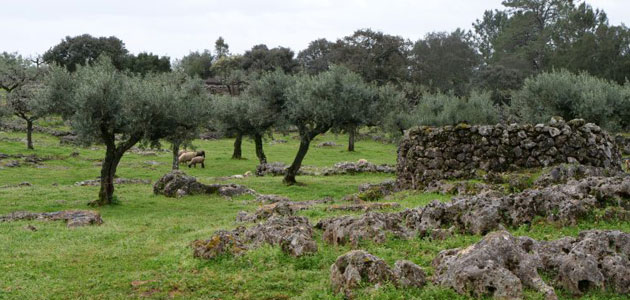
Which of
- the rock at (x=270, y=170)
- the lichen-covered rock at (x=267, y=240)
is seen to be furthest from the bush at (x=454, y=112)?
the lichen-covered rock at (x=267, y=240)

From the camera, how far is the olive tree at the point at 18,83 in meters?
54.0

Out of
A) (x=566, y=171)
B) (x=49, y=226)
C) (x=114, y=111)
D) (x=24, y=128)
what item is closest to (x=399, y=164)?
(x=566, y=171)

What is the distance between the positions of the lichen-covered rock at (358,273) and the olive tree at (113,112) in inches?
776

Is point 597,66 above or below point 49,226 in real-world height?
above

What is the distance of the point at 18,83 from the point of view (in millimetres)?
58469

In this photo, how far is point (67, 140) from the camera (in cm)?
6231

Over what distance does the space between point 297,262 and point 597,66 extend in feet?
278

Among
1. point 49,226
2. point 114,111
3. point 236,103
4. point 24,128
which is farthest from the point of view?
point 24,128

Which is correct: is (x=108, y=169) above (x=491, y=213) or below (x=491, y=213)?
below

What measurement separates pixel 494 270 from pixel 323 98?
90.0ft

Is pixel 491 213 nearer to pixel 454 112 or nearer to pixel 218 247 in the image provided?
pixel 218 247

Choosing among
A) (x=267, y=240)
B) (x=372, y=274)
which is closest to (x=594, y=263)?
(x=372, y=274)

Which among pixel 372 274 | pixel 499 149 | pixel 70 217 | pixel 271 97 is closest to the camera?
pixel 372 274

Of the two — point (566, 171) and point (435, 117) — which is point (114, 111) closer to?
point (566, 171)
